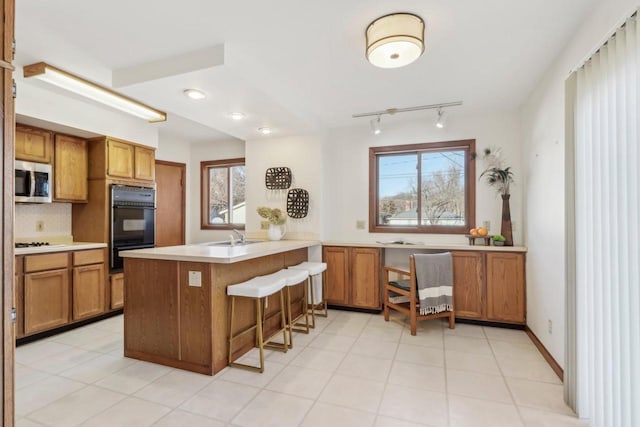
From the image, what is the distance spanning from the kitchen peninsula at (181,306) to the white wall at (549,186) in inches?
93.2

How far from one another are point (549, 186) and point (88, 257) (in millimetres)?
4712

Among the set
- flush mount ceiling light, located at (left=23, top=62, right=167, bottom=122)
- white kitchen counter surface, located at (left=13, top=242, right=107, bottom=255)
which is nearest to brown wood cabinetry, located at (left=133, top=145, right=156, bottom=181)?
flush mount ceiling light, located at (left=23, top=62, right=167, bottom=122)

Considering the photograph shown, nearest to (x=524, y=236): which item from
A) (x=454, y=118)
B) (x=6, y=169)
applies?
(x=454, y=118)

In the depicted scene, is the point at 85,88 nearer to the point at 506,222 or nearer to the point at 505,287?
the point at 506,222

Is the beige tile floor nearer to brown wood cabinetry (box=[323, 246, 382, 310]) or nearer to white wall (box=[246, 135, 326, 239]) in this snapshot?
brown wood cabinetry (box=[323, 246, 382, 310])

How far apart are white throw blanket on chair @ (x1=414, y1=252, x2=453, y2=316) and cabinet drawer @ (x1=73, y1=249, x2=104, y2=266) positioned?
11.9 ft

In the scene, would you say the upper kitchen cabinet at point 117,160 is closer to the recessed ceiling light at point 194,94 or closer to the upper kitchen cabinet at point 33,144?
the upper kitchen cabinet at point 33,144

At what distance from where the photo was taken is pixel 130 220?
407cm

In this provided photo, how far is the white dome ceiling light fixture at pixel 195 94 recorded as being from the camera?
2.75 metres

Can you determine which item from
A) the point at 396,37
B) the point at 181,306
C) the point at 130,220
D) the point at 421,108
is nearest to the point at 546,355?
the point at 421,108

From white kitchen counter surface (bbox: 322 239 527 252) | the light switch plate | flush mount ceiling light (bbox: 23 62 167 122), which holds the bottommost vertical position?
the light switch plate

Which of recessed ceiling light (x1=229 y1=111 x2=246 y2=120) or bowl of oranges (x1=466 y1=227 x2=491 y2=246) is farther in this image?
bowl of oranges (x1=466 y1=227 x2=491 y2=246)

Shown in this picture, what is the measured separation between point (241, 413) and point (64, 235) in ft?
11.2

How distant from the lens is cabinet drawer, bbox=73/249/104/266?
348 centimetres
